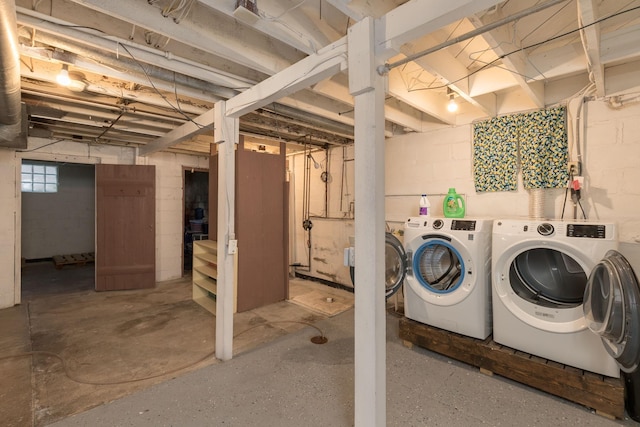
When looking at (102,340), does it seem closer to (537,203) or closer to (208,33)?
(208,33)

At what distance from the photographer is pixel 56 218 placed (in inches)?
273

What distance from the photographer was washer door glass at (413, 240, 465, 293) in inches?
105

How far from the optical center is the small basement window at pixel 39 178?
21.4 feet

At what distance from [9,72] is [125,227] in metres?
3.49

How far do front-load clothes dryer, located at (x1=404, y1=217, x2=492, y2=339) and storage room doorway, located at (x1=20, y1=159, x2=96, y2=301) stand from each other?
6.11m

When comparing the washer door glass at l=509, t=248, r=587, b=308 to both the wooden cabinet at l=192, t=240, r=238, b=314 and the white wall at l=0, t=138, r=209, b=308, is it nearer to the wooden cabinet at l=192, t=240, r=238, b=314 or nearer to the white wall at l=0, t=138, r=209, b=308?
the wooden cabinet at l=192, t=240, r=238, b=314

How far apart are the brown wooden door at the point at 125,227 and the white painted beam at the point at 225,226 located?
115 inches

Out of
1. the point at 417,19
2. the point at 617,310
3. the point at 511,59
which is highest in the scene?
the point at 511,59

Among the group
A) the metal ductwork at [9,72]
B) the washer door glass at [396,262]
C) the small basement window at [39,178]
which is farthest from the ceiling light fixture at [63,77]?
the small basement window at [39,178]

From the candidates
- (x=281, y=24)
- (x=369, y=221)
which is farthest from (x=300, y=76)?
(x=369, y=221)

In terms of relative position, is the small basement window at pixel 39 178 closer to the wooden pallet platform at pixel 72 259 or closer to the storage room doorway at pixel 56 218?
the storage room doorway at pixel 56 218

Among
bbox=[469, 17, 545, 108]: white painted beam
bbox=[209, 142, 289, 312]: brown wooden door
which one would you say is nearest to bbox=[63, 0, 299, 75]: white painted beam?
bbox=[469, 17, 545, 108]: white painted beam

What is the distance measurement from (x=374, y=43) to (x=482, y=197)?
242 cm

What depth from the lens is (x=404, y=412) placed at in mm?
1878
